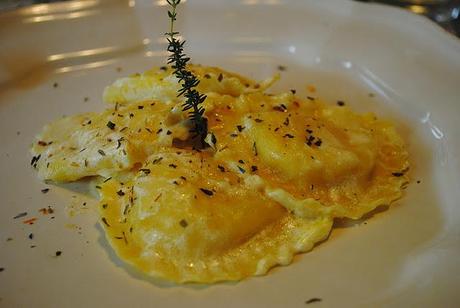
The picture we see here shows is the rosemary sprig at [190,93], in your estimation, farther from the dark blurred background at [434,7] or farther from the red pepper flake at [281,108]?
the dark blurred background at [434,7]

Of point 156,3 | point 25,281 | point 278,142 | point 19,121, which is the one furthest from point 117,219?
point 156,3

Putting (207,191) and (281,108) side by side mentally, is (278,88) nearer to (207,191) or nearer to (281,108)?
(281,108)

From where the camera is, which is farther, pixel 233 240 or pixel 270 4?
pixel 270 4

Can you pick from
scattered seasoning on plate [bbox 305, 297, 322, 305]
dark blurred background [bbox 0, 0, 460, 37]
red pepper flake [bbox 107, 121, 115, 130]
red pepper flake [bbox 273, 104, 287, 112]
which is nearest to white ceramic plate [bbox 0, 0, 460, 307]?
scattered seasoning on plate [bbox 305, 297, 322, 305]

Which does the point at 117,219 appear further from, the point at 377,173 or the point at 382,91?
the point at 382,91

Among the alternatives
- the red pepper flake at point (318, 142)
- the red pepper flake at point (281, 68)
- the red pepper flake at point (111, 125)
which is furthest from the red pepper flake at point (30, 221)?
the red pepper flake at point (281, 68)

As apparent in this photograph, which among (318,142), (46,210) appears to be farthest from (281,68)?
(46,210)
